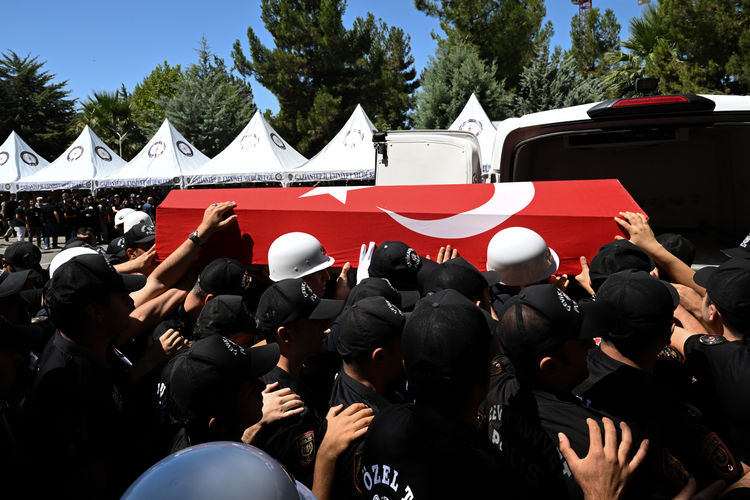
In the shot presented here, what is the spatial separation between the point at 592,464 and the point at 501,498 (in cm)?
37

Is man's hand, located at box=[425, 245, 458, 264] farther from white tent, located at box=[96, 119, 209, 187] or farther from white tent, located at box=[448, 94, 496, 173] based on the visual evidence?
white tent, located at box=[96, 119, 209, 187]

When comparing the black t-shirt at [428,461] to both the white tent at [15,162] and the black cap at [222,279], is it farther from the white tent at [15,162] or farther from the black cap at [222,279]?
the white tent at [15,162]

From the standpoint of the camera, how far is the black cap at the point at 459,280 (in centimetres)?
238

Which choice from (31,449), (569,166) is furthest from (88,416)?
(569,166)

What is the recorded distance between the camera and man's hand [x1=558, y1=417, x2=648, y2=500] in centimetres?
137

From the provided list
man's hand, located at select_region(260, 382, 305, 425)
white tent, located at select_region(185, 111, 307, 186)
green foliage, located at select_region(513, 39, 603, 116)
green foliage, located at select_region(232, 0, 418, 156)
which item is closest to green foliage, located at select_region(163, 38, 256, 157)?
green foliage, located at select_region(232, 0, 418, 156)

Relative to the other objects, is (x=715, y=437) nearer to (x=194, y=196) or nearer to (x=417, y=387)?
(x=417, y=387)

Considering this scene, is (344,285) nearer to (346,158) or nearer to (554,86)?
(346,158)

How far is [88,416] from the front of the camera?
1.73m

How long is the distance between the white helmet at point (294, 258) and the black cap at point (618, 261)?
1514 mm

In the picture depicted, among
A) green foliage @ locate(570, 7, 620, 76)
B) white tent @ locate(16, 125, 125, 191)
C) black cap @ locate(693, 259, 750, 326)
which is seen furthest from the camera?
green foliage @ locate(570, 7, 620, 76)

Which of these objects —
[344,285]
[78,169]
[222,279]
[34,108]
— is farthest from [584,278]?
[34,108]

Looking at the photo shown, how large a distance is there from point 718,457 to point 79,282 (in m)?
2.26

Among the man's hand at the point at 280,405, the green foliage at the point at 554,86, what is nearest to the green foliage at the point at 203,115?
the green foliage at the point at 554,86
